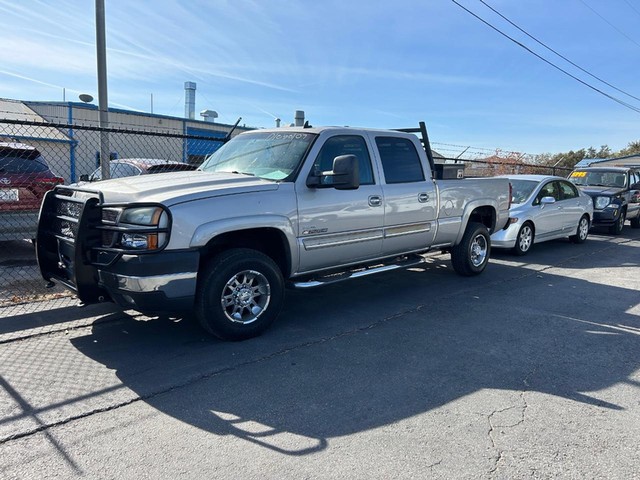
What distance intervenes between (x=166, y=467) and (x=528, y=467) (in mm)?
2097

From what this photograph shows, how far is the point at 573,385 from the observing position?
389 centimetres

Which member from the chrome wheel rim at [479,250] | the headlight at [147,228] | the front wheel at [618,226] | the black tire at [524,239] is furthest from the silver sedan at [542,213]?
the headlight at [147,228]

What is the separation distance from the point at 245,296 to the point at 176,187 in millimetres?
1202

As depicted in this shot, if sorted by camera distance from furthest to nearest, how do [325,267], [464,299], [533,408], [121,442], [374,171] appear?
[464,299], [374,171], [325,267], [533,408], [121,442]

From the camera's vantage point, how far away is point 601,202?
13.3 metres

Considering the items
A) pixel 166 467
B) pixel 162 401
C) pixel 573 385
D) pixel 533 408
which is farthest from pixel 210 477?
pixel 573 385

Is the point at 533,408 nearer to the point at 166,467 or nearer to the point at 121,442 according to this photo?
the point at 166,467

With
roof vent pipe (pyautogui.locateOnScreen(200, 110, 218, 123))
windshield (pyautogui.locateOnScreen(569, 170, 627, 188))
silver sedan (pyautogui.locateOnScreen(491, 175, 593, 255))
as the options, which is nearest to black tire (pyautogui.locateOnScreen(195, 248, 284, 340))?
silver sedan (pyautogui.locateOnScreen(491, 175, 593, 255))

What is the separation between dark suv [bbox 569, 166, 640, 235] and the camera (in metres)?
13.2

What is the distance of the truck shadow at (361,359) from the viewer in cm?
339

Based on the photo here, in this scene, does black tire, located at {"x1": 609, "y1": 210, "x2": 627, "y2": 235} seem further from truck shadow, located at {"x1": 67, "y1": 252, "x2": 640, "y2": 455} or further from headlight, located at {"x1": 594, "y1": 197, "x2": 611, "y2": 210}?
truck shadow, located at {"x1": 67, "y1": 252, "x2": 640, "y2": 455}

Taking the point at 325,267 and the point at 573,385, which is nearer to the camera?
the point at 573,385

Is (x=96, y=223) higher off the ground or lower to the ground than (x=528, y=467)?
higher

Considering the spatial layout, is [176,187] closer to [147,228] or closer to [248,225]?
[147,228]
